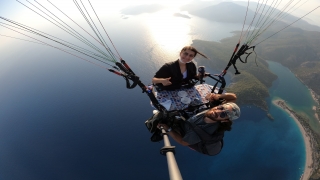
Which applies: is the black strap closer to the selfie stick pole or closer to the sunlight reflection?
the selfie stick pole

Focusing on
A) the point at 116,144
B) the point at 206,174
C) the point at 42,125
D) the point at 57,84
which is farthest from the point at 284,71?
the point at 57,84

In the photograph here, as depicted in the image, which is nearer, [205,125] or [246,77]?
[205,125]

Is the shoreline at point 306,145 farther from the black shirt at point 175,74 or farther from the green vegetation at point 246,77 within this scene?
the black shirt at point 175,74

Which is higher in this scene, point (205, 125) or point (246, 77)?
point (205, 125)

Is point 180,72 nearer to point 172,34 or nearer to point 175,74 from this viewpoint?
point 175,74

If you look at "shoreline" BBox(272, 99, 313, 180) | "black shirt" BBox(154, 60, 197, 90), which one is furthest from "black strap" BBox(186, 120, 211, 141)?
"shoreline" BBox(272, 99, 313, 180)

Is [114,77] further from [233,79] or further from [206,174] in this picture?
[206,174]

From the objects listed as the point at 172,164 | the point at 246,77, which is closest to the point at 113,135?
the point at 246,77

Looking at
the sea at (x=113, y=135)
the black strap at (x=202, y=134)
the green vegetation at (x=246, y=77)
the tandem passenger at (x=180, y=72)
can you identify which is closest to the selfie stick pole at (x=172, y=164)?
the black strap at (x=202, y=134)

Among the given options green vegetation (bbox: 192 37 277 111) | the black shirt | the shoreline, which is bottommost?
the shoreline
